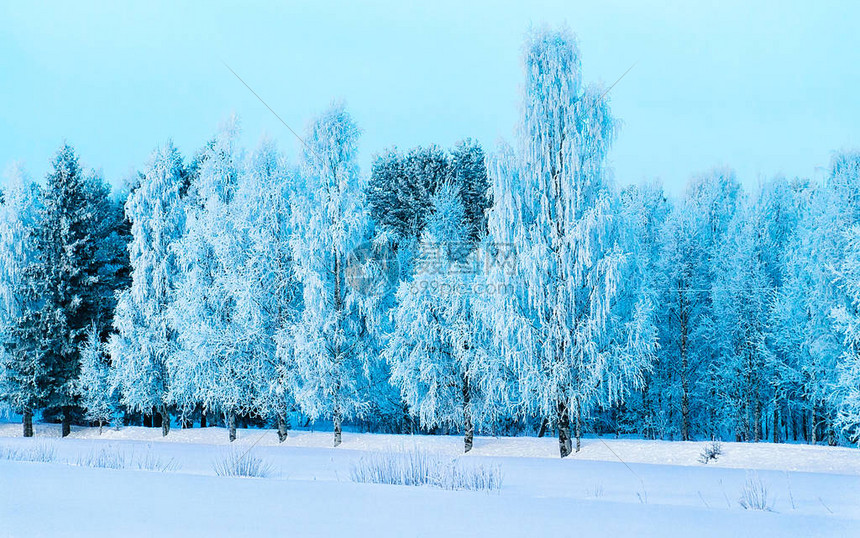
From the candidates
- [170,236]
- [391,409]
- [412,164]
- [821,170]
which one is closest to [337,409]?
[391,409]

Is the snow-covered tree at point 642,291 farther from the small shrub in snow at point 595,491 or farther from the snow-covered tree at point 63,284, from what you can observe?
the snow-covered tree at point 63,284

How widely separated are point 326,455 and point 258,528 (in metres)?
11.6

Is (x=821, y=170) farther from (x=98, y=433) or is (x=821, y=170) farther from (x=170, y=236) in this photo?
(x=98, y=433)

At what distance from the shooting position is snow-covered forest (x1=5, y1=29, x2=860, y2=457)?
20891 millimetres

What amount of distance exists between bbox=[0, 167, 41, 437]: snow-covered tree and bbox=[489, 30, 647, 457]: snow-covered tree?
2225cm

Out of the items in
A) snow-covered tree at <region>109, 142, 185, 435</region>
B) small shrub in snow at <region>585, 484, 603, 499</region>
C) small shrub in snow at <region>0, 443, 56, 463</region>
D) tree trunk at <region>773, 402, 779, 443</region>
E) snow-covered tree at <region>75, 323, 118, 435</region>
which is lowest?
tree trunk at <region>773, 402, 779, 443</region>

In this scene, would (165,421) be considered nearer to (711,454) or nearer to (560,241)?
(560,241)

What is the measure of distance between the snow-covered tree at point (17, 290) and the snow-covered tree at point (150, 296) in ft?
14.9

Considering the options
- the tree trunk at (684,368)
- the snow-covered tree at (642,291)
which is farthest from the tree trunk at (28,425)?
the tree trunk at (684,368)

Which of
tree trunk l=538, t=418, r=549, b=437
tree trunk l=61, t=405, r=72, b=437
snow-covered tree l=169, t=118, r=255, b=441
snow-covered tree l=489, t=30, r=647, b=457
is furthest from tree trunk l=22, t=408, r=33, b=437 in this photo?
snow-covered tree l=489, t=30, r=647, b=457

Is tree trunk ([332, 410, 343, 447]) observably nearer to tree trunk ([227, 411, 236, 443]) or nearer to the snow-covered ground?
tree trunk ([227, 411, 236, 443])

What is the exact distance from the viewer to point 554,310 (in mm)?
20422

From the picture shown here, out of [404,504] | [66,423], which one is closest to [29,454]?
[404,504]

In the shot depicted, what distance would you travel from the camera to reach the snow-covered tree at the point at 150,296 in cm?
2794
